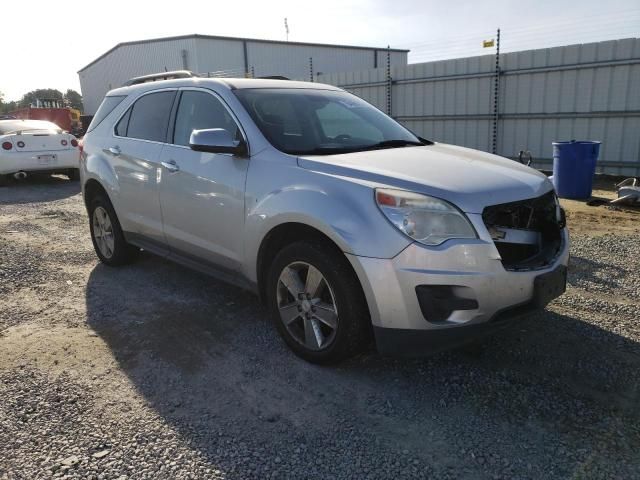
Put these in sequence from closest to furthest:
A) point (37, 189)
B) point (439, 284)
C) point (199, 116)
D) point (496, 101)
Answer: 1. point (439, 284)
2. point (199, 116)
3. point (37, 189)
4. point (496, 101)

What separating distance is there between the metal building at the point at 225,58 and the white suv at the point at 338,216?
73.9ft

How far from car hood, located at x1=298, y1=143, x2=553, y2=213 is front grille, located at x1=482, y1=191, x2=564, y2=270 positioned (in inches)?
2.6

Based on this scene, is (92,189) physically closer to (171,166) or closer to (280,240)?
(171,166)

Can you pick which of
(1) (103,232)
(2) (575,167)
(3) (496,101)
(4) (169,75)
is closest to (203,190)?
(4) (169,75)

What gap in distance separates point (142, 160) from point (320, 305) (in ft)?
7.54

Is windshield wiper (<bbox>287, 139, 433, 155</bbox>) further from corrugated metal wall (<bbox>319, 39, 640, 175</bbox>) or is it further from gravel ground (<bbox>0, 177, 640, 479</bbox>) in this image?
corrugated metal wall (<bbox>319, 39, 640, 175</bbox>)

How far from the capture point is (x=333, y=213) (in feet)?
9.73

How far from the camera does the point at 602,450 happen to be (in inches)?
96.9

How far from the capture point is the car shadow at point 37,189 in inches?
409

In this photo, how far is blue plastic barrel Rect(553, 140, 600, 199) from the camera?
28.6 ft

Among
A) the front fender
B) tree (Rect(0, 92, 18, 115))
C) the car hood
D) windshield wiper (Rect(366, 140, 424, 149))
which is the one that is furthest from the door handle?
tree (Rect(0, 92, 18, 115))

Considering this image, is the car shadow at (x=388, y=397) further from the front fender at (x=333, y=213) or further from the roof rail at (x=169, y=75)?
the roof rail at (x=169, y=75)

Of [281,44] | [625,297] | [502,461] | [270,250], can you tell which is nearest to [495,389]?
[502,461]

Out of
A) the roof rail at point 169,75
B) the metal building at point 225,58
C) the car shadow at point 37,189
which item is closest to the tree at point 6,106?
the metal building at point 225,58
